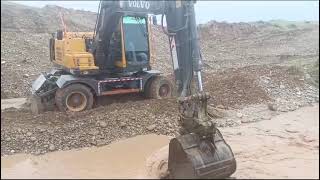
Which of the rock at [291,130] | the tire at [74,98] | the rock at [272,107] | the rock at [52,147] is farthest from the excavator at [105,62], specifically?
the rock at [291,130]

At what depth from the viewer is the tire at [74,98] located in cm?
1030

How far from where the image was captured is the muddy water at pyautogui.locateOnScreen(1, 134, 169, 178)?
6.77 meters

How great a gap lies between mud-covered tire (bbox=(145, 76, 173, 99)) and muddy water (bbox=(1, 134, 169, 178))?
2484 millimetres

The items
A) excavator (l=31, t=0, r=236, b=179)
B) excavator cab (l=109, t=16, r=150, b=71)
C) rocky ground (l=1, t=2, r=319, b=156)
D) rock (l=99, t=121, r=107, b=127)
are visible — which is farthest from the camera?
excavator cab (l=109, t=16, r=150, b=71)

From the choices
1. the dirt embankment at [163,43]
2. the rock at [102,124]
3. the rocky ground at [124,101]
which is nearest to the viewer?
the rocky ground at [124,101]

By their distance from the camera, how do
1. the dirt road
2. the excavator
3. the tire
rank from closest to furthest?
1. the dirt road
2. the excavator
3. the tire

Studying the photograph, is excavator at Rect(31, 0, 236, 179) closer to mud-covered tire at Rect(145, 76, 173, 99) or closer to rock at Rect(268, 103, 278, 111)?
mud-covered tire at Rect(145, 76, 173, 99)

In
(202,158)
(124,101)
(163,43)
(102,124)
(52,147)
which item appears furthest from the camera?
(163,43)

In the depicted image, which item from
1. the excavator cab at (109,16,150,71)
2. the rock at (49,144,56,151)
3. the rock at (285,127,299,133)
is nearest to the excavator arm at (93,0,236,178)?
the excavator cab at (109,16,150,71)

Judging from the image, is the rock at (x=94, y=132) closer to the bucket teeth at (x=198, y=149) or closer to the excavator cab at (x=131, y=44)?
the excavator cab at (x=131, y=44)

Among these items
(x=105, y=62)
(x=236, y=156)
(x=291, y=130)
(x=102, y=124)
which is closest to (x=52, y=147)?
(x=102, y=124)

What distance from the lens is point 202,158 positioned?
18.6 ft

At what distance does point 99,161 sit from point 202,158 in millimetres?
2442

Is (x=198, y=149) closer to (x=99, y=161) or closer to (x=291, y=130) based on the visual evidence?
(x=99, y=161)
